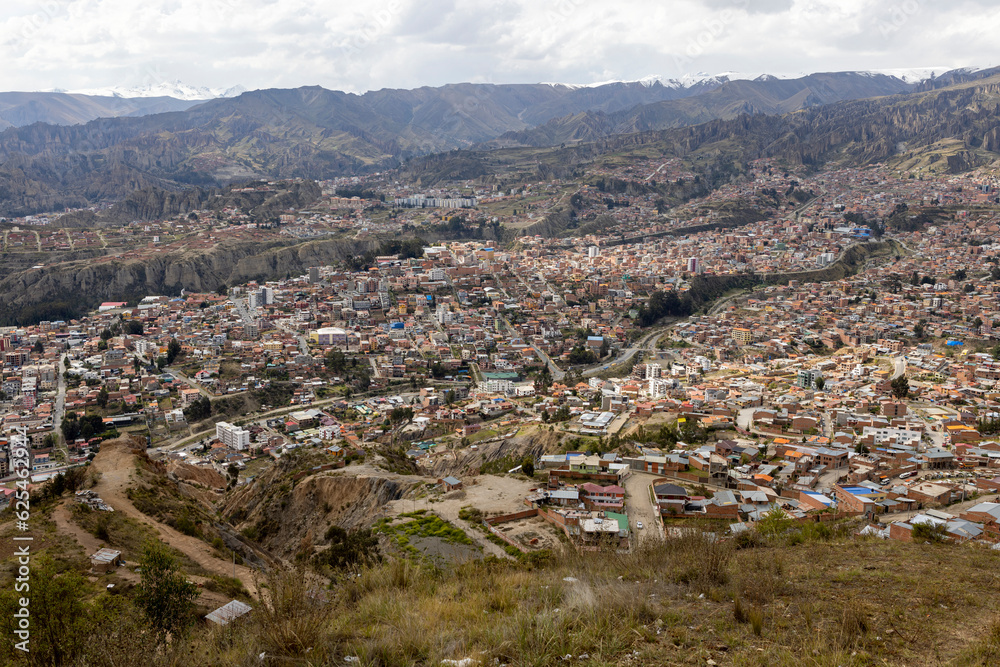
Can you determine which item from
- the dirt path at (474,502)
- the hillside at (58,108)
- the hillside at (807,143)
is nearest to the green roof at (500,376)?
the dirt path at (474,502)

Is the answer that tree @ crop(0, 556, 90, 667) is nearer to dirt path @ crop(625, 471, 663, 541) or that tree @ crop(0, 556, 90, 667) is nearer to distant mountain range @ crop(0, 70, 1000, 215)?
dirt path @ crop(625, 471, 663, 541)

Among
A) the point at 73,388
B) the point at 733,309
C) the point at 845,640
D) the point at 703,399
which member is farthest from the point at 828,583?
the point at 733,309

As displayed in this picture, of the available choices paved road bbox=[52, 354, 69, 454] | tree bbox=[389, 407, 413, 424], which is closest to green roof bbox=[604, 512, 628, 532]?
tree bbox=[389, 407, 413, 424]

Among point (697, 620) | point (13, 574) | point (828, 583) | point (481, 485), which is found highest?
point (697, 620)

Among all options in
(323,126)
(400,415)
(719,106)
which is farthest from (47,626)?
(719,106)

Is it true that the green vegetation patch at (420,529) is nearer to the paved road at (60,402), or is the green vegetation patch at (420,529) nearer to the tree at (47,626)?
the tree at (47,626)

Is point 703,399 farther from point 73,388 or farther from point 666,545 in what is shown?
point 73,388
